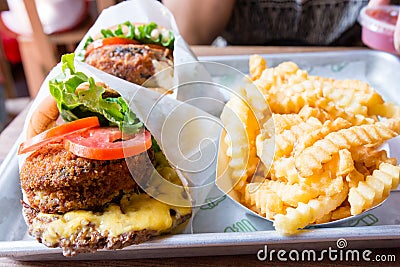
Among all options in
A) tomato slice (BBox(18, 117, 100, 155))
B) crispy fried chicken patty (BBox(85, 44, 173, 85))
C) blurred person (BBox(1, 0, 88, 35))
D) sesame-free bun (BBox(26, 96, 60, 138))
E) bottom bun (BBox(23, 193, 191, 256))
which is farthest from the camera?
blurred person (BBox(1, 0, 88, 35))

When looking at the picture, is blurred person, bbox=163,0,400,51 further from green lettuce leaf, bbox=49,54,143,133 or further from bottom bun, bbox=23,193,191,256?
bottom bun, bbox=23,193,191,256

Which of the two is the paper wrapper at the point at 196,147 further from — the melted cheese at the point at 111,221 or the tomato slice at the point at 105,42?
the tomato slice at the point at 105,42

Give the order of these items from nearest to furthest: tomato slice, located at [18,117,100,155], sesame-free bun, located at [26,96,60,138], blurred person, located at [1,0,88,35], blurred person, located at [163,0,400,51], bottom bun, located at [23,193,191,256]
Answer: bottom bun, located at [23,193,191,256] → tomato slice, located at [18,117,100,155] → sesame-free bun, located at [26,96,60,138] → blurred person, located at [163,0,400,51] → blurred person, located at [1,0,88,35]

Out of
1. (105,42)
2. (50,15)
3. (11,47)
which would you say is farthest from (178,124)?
(11,47)

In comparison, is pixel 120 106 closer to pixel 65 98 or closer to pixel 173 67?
pixel 65 98

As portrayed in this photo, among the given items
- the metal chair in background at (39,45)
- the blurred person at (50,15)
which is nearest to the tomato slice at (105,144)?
the metal chair in background at (39,45)

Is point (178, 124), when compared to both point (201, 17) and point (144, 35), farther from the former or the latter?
point (201, 17)

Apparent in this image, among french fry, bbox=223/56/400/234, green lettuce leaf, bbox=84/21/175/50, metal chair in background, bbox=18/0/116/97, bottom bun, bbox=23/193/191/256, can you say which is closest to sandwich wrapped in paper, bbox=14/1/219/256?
bottom bun, bbox=23/193/191/256
